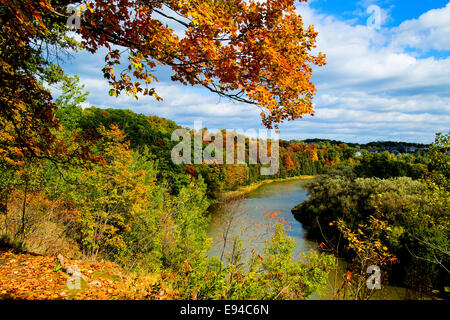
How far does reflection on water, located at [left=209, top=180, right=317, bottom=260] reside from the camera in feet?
48.8

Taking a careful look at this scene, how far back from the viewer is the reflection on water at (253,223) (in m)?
A: 14.9

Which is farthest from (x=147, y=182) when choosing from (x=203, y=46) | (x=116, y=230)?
(x=203, y=46)

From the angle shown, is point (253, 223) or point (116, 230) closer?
point (116, 230)

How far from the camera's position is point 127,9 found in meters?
3.43

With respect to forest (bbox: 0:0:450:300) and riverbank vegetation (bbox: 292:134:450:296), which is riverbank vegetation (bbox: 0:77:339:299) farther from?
riverbank vegetation (bbox: 292:134:450:296)

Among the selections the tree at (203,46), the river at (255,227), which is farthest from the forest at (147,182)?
the river at (255,227)

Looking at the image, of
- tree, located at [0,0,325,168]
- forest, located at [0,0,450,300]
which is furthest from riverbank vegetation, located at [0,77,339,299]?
tree, located at [0,0,325,168]

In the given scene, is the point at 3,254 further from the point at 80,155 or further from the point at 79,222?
the point at 79,222

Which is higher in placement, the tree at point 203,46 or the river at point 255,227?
the tree at point 203,46

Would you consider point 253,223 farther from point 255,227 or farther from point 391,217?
point 391,217

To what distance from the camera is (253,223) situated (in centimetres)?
2288

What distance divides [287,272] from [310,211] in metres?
20.9

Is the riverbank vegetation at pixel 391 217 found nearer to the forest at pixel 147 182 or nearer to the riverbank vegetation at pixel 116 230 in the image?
the forest at pixel 147 182

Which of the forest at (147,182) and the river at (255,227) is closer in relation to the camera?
the forest at (147,182)
